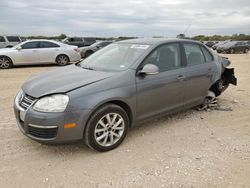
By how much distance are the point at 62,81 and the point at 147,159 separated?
158cm

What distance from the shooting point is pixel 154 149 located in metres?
3.56

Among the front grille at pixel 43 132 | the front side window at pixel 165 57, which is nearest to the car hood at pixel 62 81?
the front grille at pixel 43 132

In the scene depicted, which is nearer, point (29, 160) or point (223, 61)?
point (29, 160)

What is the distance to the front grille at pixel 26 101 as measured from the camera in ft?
10.6

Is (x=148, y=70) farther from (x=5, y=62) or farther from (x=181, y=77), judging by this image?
(x=5, y=62)

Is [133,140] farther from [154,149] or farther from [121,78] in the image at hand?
[121,78]

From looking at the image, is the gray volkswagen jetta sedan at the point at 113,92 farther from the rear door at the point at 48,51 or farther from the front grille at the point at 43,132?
the rear door at the point at 48,51

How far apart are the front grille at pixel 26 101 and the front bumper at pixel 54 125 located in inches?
3.0

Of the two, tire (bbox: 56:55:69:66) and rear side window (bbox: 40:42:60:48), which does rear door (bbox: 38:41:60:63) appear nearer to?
rear side window (bbox: 40:42:60:48)

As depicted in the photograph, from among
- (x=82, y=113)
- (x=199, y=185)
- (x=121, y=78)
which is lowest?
(x=199, y=185)

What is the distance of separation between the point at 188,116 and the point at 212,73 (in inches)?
39.0

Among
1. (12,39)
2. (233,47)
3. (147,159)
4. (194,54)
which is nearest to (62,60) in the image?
(12,39)

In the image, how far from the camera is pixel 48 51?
12359mm

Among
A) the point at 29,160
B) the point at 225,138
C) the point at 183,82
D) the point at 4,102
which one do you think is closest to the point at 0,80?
the point at 4,102
